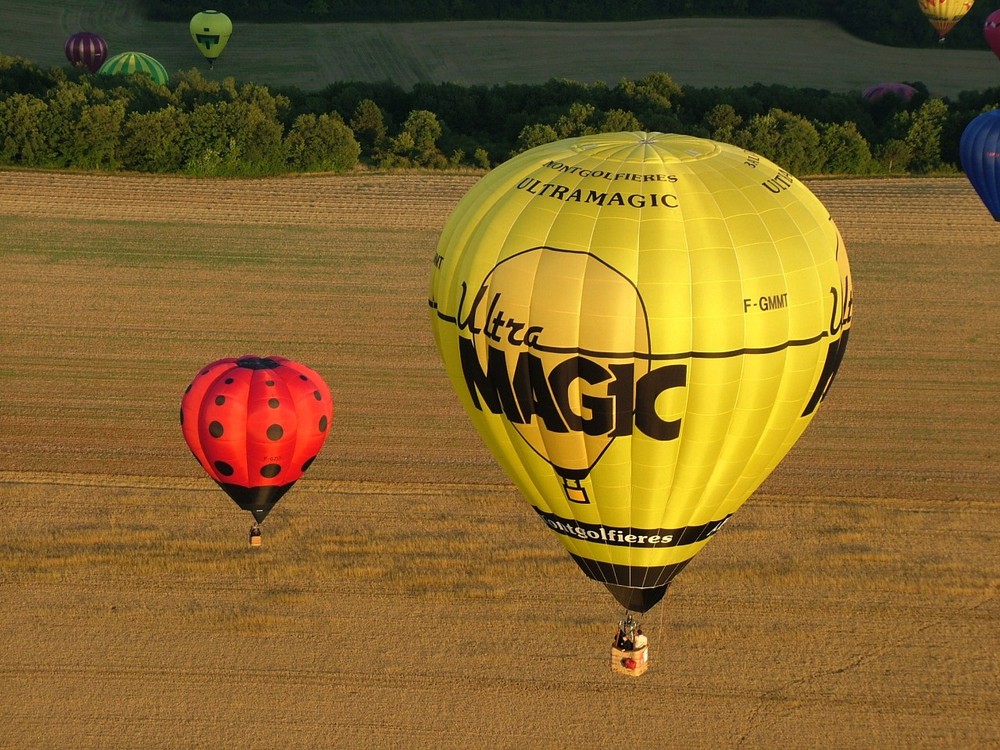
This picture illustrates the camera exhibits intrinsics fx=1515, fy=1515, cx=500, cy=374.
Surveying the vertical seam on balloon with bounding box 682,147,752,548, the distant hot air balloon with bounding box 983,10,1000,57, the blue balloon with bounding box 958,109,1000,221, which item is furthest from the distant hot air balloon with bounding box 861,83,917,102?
the vertical seam on balloon with bounding box 682,147,752,548

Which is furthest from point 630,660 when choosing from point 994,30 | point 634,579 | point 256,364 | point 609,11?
point 609,11

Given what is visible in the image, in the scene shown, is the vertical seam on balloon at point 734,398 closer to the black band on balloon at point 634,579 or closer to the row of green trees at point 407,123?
the black band on balloon at point 634,579

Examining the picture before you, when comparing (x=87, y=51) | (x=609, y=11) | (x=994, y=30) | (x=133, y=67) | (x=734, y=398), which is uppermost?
(x=734, y=398)

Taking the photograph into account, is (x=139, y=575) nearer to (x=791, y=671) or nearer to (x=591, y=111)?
(x=791, y=671)

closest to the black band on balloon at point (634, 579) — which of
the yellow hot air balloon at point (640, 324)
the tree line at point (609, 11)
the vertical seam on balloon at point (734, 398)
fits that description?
the yellow hot air balloon at point (640, 324)

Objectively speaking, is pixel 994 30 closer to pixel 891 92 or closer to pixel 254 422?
pixel 891 92

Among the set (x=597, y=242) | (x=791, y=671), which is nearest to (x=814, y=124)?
(x=791, y=671)
